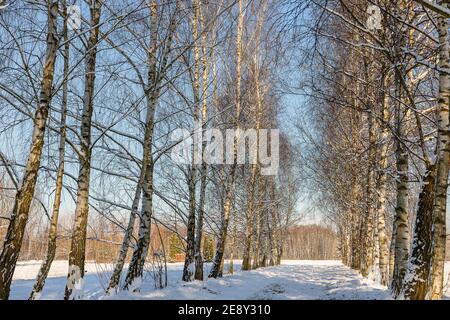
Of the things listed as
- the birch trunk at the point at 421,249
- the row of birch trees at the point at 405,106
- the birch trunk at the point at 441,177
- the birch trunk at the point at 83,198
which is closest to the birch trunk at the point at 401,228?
the row of birch trees at the point at 405,106

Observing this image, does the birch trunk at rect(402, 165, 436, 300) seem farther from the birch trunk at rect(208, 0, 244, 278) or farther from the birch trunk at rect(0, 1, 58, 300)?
the birch trunk at rect(208, 0, 244, 278)

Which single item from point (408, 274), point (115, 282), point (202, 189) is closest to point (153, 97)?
point (115, 282)

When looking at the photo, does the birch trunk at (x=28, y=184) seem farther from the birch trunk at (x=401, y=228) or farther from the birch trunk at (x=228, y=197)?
the birch trunk at (x=228, y=197)

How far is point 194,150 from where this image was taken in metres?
10.8

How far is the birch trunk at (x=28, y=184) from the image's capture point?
14.4ft

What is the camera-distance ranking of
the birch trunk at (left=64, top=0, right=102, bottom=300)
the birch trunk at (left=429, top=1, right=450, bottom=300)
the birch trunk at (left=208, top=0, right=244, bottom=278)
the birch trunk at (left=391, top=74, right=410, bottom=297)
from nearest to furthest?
the birch trunk at (left=429, top=1, right=450, bottom=300), the birch trunk at (left=64, top=0, right=102, bottom=300), the birch trunk at (left=391, top=74, right=410, bottom=297), the birch trunk at (left=208, top=0, right=244, bottom=278)

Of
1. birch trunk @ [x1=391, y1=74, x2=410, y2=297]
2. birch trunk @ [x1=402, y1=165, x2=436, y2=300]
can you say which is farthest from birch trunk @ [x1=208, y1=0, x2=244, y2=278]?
birch trunk @ [x1=402, y1=165, x2=436, y2=300]

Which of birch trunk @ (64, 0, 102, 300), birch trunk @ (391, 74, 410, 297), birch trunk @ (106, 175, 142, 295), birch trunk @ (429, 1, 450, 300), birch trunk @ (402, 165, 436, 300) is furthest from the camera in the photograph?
birch trunk @ (106, 175, 142, 295)

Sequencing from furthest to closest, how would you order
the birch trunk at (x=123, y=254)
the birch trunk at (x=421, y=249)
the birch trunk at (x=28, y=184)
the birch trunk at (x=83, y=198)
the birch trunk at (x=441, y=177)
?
the birch trunk at (x=123, y=254) → the birch trunk at (x=83, y=198) → the birch trunk at (x=421, y=249) → the birch trunk at (x=441, y=177) → the birch trunk at (x=28, y=184)

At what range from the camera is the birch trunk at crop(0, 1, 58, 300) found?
4.39 meters

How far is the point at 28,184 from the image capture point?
4602 mm

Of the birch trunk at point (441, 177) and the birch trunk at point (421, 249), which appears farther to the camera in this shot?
the birch trunk at point (421, 249)
